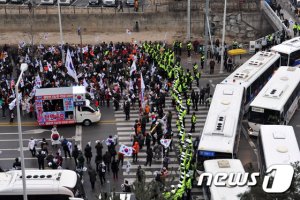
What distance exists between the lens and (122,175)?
27859mm

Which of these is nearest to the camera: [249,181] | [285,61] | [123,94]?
[249,181]

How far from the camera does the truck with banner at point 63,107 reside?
107 feet

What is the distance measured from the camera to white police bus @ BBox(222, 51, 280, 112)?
33.8m

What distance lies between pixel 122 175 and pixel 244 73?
11.4 metres

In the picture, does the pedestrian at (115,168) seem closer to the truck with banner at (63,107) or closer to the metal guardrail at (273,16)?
the truck with banner at (63,107)

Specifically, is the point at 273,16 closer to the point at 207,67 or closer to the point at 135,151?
the point at 207,67

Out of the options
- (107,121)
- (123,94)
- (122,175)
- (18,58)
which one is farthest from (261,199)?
(18,58)

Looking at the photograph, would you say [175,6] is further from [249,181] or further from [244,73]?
[249,181]

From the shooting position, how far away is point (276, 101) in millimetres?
31875

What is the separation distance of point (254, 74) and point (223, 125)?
887 centimetres

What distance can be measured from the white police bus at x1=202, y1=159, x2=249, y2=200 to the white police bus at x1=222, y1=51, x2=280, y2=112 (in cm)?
984

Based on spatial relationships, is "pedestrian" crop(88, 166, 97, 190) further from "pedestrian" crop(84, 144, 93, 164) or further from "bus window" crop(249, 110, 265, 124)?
"bus window" crop(249, 110, 265, 124)

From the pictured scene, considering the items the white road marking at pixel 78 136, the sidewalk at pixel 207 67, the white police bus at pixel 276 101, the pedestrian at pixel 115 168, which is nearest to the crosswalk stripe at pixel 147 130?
the pedestrian at pixel 115 168

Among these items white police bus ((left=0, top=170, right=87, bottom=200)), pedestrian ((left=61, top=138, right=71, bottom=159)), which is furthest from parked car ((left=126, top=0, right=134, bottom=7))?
white police bus ((left=0, top=170, right=87, bottom=200))
